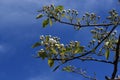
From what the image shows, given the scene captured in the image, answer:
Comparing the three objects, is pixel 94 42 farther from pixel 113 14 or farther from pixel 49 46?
pixel 49 46

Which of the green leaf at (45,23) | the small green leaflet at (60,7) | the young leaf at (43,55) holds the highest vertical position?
the small green leaflet at (60,7)

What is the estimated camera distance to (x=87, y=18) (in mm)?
7312

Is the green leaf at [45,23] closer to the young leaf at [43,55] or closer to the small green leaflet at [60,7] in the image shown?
the small green leaflet at [60,7]

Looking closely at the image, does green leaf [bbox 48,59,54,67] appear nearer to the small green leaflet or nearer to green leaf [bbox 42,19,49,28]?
green leaf [bbox 42,19,49,28]

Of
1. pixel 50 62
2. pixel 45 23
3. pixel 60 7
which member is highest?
pixel 60 7

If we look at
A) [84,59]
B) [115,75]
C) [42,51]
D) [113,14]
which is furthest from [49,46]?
[113,14]

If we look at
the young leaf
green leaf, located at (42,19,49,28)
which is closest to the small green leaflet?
green leaf, located at (42,19,49,28)

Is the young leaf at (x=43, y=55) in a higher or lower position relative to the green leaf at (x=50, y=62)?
higher

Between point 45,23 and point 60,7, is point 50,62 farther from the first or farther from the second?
point 60,7

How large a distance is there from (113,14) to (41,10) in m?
1.46

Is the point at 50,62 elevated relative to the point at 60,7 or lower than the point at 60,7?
lower

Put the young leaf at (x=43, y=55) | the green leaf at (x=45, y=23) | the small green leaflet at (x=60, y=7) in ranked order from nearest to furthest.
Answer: the young leaf at (x=43, y=55)
the green leaf at (x=45, y=23)
the small green leaflet at (x=60, y=7)

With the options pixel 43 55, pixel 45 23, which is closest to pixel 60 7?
pixel 45 23

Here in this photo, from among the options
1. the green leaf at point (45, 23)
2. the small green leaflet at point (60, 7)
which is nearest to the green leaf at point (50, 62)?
the green leaf at point (45, 23)
